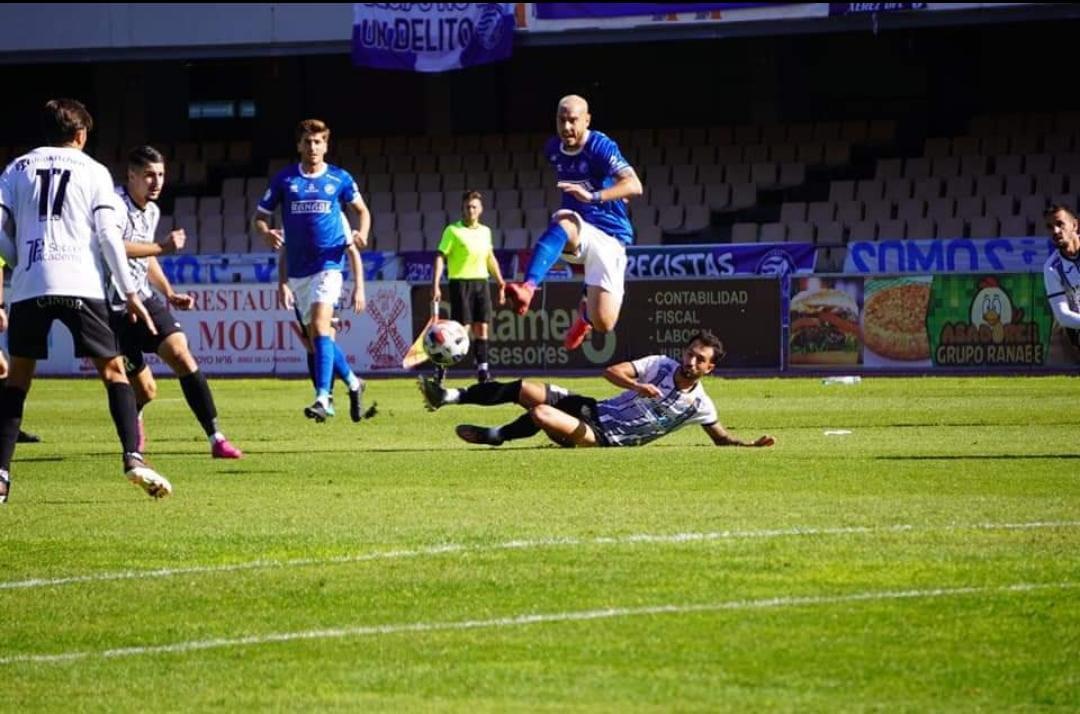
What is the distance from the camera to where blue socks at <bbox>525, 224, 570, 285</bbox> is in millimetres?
14430

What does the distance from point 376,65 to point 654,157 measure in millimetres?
6009

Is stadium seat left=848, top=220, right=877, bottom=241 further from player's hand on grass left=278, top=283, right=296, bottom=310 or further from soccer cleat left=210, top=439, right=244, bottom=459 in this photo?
soccer cleat left=210, top=439, right=244, bottom=459

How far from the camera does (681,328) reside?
28.5 m

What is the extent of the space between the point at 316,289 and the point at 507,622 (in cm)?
988

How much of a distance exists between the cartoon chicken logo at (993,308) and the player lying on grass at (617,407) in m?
13.1

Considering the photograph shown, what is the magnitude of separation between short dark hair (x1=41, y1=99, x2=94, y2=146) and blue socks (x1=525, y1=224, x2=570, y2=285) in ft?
13.0

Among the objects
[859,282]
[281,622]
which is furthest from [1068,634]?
[859,282]

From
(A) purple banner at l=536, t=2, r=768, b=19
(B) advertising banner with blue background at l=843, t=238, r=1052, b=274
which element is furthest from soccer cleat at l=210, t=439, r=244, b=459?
(A) purple banner at l=536, t=2, r=768, b=19

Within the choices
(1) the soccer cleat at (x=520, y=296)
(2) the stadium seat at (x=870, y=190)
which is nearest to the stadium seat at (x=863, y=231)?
(2) the stadium seat at (x=870, y=190)

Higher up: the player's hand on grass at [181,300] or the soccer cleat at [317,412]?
the player's hand on grass at [181,300]

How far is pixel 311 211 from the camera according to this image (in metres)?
17.2

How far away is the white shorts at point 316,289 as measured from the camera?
1719 centimetres

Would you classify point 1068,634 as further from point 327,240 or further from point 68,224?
point 327,240

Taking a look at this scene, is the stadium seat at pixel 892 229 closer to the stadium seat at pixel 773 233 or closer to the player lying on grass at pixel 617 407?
the stadium seat at pixel 773 233
